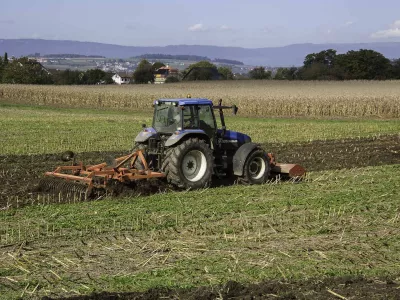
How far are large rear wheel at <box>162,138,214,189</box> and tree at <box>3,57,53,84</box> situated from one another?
62.7 meters

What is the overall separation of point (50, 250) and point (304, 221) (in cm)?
411

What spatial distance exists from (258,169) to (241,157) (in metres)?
0.72

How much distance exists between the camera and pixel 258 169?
14383mm

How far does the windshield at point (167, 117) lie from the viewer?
44.1ft

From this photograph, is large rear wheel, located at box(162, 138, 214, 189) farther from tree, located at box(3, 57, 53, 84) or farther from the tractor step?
tree, located at box(3, 57, 53, 84)

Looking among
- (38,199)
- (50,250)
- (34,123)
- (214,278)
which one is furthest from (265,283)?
(34,123)

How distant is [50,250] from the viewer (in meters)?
8.88

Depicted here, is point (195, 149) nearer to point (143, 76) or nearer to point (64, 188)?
point (64, 188)

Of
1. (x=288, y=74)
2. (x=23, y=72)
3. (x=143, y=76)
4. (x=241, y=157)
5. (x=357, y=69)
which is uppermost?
(x=357, y=69)

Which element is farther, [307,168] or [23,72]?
[23,72]

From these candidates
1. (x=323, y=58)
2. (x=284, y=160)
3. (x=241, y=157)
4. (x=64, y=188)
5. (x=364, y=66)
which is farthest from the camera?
(x=323, y=58)

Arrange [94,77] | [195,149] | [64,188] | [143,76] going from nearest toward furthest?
[64,188], [195,149], [94,77], [143,76]

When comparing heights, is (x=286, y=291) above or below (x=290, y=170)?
below

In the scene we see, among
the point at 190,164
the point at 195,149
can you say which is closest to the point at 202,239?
the point at 195,149
